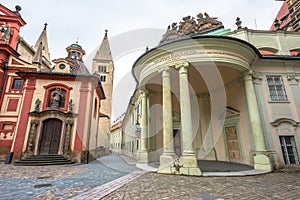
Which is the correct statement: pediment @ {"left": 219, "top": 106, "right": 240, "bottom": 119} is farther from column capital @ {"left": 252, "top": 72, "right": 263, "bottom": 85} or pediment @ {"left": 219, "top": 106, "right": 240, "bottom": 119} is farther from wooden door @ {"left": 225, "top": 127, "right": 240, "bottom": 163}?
column capital @ {"left": 252, "top": 72, "right": 263, "bottom": 85}

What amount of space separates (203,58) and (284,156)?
7.30 meters

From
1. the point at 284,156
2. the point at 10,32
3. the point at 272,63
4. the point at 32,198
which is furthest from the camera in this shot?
the point at 10,32

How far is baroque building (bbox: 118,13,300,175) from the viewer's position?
8031 mm

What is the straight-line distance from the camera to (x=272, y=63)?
407 inches

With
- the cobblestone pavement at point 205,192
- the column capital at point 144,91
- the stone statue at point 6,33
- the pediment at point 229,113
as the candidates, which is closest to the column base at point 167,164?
the cobblestone pavement at point 205,192

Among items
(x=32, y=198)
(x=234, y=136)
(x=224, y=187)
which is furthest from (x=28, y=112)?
(x=234, y=136)

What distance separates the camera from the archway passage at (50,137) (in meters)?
11.8

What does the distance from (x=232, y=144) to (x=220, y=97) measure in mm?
3662

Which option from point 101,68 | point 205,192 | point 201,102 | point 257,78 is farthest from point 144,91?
point 101,68

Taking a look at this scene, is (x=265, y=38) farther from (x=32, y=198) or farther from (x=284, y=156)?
(x=32, y=198)

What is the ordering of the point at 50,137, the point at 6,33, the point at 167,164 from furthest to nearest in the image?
the point at 6,33
the point at 50,137
the point at 167,164

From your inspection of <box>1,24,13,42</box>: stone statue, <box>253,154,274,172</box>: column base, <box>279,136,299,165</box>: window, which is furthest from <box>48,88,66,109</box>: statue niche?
<box>279,136,299,165</box>: window

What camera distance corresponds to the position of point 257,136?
825 centimetres

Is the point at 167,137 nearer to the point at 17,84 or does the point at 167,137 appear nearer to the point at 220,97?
the point at 220,97
